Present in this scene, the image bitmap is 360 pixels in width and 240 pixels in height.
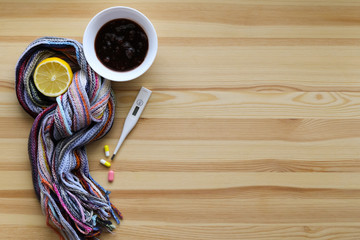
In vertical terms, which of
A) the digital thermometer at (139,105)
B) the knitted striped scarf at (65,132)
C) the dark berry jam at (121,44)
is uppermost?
the dark berry jam at (121,44)

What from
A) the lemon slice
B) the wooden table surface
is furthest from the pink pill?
the lemon slice

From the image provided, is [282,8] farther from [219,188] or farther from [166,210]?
[166,210]

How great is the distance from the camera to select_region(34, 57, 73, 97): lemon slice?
878 millimetres

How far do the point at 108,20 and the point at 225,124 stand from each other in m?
0.45

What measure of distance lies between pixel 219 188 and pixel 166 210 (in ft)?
0.57

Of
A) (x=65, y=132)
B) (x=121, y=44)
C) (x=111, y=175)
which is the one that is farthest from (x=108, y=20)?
(x=111, y=175)

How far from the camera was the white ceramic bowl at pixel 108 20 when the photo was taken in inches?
33.9

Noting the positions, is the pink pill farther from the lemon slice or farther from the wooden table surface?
the lemon slice

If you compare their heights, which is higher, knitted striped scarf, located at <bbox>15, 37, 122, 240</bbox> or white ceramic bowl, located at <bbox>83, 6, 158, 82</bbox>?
white ceramic bowl, located at <bbox>83, 6, 158, 82</bbox>

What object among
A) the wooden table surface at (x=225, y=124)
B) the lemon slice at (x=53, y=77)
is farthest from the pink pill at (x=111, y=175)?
the lemon slice at (x=53, y=77)

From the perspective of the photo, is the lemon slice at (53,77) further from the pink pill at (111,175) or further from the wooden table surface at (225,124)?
the pink pill at (111,175)

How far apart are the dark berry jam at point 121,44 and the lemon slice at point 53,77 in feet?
0.34

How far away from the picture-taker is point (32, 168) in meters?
0.92

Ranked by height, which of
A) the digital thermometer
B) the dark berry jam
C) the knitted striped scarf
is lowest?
the knitted striped scarf
